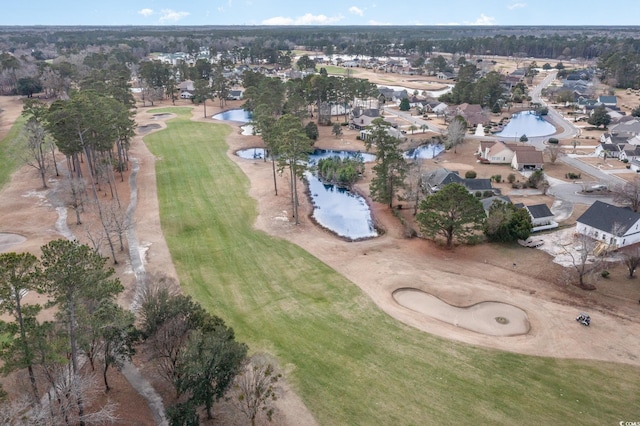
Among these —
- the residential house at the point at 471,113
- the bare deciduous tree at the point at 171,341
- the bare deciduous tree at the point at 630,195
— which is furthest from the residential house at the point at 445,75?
the bare deciduous tree at the point at 171,341

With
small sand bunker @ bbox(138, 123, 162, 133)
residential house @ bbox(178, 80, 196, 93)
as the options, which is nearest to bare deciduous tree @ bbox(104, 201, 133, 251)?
small sand bunker @ bbox(138, 123, 162, 133)

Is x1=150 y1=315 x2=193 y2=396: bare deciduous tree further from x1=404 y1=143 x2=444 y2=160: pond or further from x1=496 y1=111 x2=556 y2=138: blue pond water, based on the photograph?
x1=496 y1=111 x2=556 y2=138: blue pond water

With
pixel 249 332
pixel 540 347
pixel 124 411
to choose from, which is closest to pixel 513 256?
pixel 540 347

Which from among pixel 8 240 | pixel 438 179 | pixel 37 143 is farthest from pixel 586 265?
pixel 37 143

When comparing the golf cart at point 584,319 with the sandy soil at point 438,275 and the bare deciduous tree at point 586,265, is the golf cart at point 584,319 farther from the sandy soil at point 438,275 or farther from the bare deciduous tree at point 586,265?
the bare deciduous tree at point 586,265

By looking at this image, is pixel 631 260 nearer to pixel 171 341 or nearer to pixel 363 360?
pixel 363 360

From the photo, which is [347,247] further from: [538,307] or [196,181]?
[196,181]
